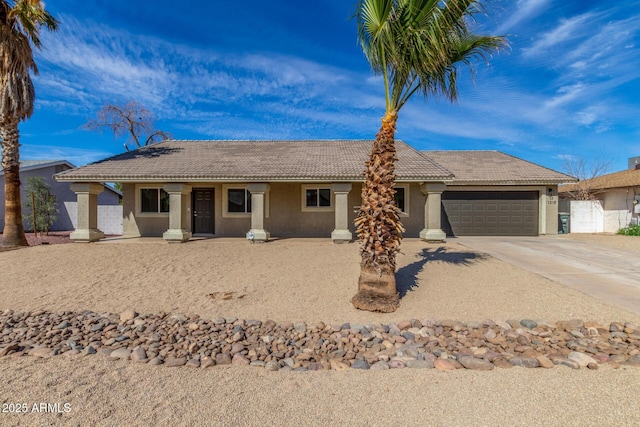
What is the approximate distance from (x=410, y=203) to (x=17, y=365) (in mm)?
13120

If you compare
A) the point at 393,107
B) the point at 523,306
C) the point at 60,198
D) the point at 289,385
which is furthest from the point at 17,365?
the point at 60,198

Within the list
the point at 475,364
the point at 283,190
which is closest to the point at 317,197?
the point at 283,190

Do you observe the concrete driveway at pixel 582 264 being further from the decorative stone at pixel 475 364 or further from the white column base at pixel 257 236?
the white column base at pixel 257 236

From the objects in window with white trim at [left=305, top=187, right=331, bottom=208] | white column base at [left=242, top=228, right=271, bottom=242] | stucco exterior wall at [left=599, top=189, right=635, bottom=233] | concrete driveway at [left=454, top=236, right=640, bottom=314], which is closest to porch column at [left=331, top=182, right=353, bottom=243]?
window with white trim at [left=305, top=187, right=331, bottom=208]

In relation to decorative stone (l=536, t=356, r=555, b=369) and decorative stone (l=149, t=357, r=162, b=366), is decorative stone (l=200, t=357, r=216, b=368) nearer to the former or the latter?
decorative stone (l=149, t=357, r=162, b=366)

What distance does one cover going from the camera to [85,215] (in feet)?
40.5

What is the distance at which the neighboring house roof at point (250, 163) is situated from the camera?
1223 cm

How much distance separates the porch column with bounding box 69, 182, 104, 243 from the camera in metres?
12.1

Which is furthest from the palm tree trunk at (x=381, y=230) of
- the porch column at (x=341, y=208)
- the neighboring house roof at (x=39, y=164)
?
the neighboring house roof at (x=39, y=164)

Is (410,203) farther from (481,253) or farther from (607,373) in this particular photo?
(607,373)

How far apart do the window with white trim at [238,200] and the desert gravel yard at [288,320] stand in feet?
11.3

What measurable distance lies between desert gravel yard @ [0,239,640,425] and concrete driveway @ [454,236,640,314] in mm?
607

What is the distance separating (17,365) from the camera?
4.04m

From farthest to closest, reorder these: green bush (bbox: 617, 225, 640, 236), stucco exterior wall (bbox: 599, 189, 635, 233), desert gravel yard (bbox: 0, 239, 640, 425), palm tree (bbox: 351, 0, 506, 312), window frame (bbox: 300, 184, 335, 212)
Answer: stucco exterior wall (bbox: 599, 189, 635, 233)
green bush (bbox: 617, 225, 640, 236)
window frame (bbox: 300, 184, 335, 212)
palm tree (bbox: 351, 0, 506, 312)
desert gravel yard (bbox: 0, 239, 640, 425)
